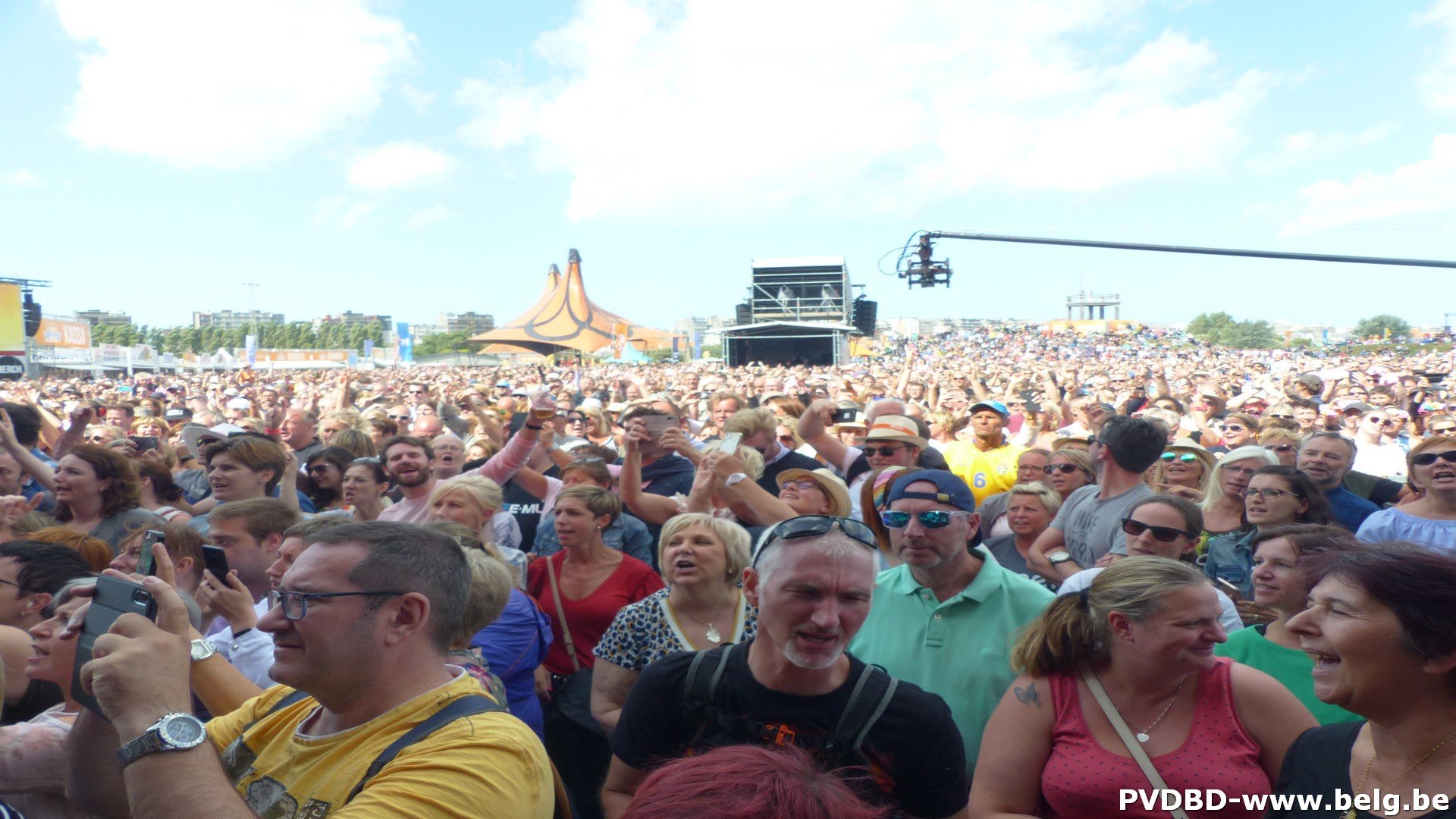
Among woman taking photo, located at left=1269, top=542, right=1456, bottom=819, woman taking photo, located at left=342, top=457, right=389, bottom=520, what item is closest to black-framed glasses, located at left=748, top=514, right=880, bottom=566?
woman taking photo, located at left=1269, top=542, right=1456, bottom=819

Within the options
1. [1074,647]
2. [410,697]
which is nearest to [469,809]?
[410,697]

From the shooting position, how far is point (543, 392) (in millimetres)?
→ 6094

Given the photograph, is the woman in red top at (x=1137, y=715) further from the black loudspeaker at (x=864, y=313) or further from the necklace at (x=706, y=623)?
the black loudspeaker at (x=864, y=313)

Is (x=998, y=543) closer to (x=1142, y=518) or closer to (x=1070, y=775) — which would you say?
(x=1142, y=518)

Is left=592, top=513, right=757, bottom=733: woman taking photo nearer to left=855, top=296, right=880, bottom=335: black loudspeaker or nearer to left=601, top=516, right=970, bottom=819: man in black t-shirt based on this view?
left=601, top=516, right=970, bottom=819: man in black t-shirt

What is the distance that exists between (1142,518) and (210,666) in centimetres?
336

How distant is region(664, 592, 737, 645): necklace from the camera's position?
3430 millimetres

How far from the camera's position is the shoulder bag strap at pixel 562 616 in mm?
4152

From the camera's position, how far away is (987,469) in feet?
21.2

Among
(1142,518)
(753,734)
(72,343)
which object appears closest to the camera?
(753,734)

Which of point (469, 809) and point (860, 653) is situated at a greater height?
point (469, 809)

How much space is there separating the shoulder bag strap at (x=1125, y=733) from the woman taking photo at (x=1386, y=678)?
0.26 metres

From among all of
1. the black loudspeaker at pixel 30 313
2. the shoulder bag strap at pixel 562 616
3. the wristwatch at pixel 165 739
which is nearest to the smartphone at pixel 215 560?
the wristwatch at pixel 165 739

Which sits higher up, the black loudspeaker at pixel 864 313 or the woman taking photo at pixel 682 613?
the black loudspeaker at pixel 864 313
